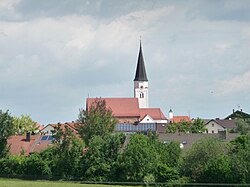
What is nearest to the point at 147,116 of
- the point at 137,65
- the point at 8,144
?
the point at 137,65

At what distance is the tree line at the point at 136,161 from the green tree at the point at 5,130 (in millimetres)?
5938

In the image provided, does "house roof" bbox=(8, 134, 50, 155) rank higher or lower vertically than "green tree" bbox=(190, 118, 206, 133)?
lower

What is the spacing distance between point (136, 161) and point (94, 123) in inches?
977

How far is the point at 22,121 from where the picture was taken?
114 metres

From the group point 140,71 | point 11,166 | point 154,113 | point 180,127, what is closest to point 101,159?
point 11,166

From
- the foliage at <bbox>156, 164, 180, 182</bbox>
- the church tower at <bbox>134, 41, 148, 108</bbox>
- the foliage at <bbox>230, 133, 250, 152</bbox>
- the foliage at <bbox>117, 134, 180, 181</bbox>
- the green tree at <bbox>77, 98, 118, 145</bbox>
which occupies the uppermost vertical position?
the church tower at <bbox>134, 41, 148, 108</bbox>

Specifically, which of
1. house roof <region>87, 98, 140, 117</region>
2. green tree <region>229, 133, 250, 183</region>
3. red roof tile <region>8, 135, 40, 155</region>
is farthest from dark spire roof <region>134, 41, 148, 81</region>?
green tree <region>229, 133, 250, 183</region>

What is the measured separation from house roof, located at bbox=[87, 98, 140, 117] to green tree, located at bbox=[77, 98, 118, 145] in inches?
1921

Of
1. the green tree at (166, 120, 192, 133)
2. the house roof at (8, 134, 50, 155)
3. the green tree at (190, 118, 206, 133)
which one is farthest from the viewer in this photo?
the green tree at (190, 118, 206, 133)

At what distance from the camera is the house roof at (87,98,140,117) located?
135m

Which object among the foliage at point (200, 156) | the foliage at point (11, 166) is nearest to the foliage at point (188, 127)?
the foliage at point (11, 166)

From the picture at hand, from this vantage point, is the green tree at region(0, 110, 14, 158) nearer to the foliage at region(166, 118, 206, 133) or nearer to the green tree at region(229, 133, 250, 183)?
the green tree at region(229, 133, 250, 183)

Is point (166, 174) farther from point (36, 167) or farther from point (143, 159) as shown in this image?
point (36, 167)

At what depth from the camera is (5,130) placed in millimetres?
75812
